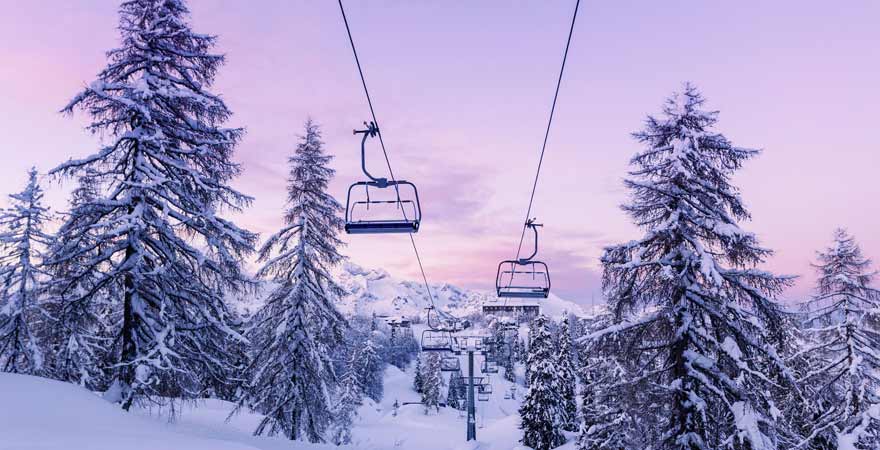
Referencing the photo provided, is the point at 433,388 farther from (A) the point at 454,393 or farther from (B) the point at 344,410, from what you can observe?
(B) the point at 344,410

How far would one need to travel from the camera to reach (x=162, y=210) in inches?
501

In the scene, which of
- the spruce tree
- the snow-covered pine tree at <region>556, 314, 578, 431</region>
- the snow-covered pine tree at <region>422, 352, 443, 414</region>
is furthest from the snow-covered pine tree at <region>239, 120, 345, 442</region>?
the spruce tree

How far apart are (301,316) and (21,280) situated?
50.4 ft

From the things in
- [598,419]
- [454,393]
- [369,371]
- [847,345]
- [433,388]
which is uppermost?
[847,345]

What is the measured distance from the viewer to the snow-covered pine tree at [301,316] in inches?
747

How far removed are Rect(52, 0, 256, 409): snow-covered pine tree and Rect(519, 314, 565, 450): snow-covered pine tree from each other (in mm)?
33073

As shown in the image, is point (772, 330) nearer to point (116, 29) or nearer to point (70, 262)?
point (70, 262)

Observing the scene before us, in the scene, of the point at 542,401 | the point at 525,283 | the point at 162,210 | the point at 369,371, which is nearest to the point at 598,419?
the point at 525,283

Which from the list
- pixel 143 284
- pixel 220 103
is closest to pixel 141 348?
pixel 143 284

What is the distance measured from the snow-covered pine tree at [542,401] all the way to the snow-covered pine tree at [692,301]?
96.4 ft

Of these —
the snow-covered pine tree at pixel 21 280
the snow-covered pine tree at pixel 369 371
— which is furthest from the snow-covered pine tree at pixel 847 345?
the snow-covered pine tree at pixel 369 371

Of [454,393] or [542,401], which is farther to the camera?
[454,393]

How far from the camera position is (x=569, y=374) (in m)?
48.0

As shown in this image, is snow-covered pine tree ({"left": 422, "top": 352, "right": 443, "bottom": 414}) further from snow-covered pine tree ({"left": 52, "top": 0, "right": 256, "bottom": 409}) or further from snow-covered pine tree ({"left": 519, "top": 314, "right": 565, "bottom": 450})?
snow-covered pine tree ({"left": 52, "top": 0, "right": 256, "bottom": 409})
